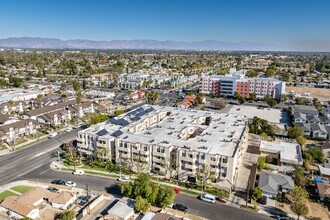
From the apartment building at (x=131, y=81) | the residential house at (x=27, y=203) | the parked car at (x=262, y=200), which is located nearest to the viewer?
the residential house at (x=27, y=203)

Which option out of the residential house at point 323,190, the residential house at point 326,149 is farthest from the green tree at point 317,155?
the residential house at point 323,190

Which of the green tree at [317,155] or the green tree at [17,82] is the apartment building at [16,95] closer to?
the green tree at [17,82]

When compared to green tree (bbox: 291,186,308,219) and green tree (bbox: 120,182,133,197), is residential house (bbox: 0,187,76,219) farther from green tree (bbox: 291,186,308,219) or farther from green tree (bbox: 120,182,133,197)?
green tree (bbox: 291,186,308,219)

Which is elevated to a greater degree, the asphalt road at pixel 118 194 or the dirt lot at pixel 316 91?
the dirt lot at pixel 316 91

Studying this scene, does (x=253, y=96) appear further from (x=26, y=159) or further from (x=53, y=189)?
(x=53, y=189)

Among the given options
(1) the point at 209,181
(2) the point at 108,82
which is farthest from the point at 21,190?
(2) the point at 108,82

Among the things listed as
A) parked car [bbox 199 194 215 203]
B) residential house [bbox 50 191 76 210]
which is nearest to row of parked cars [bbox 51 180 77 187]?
residential house [bbox 50 191 76 210]

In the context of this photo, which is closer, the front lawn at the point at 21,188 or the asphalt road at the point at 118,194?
the asphalt road at the point at 118,194
